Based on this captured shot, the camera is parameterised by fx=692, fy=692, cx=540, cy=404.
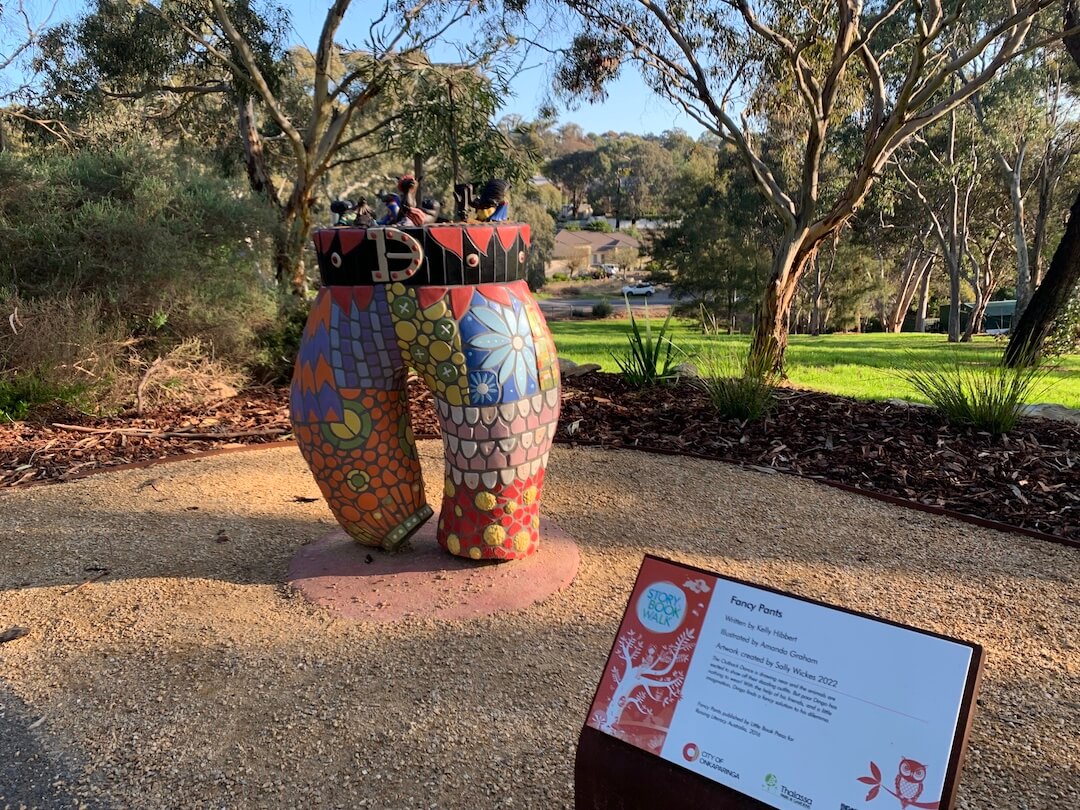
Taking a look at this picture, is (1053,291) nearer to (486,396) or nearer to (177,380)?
(486,396)

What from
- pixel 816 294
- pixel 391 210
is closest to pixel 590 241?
pixel 816 294

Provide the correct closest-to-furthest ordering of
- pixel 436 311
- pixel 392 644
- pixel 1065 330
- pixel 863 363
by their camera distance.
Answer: pixel 392 644, pixel 436 311, pixel 1065 330, pixel 863 363

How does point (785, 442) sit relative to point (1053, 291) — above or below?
below

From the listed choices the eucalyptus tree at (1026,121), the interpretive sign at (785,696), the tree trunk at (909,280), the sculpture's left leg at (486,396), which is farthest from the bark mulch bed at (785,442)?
the tree trunk at (909,280)

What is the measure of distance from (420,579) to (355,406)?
3.03ft

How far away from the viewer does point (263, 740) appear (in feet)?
7.82

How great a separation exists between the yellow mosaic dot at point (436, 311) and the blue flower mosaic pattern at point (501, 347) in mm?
103

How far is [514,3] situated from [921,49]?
17.3ft

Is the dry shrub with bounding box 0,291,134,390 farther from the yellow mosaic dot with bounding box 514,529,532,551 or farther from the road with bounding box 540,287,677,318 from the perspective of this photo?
the road with bounding box 540,287,677,318

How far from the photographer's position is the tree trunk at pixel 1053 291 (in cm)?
782

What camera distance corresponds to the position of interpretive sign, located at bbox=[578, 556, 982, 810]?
140 cm

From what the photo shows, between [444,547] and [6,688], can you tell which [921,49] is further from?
[6,688]

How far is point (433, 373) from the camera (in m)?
3.16

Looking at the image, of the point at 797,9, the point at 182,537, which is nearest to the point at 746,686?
the point at 182,537
